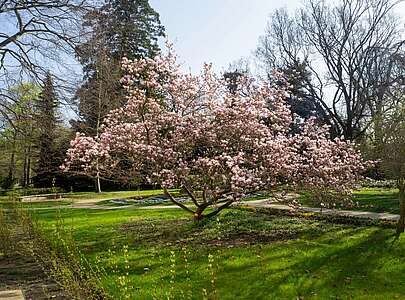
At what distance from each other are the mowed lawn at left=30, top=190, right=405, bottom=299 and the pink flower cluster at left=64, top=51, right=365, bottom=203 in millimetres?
970

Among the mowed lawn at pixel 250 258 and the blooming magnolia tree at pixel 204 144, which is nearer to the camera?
the mowed lawn at pixel 250 258

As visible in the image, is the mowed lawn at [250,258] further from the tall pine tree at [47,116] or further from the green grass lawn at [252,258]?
the tall pine tree at [47,116]

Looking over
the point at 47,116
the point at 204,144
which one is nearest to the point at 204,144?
the point at 204,144

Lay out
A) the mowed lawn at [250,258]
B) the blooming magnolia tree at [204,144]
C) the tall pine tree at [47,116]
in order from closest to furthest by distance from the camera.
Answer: the mowed lawn at [250,258]
the blooming magnolia tree at [204,144]
the tall pine tree at [47,116]

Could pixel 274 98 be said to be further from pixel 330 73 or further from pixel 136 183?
pixel 330 73

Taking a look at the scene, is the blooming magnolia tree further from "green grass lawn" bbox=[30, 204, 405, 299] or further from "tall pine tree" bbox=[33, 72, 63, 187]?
"tall pine tree" bbox=[33, 72, 63, 187]

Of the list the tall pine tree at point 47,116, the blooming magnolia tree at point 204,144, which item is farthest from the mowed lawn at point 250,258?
the tall pine tree at point 47,116

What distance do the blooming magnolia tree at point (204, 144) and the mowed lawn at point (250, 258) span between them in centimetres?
95

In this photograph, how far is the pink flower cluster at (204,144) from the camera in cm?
860

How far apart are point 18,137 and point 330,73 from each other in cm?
2365

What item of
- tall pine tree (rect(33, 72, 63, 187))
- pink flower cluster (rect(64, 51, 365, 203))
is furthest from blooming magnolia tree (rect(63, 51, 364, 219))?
tall pine tree (rect(33, 72, 63, 187))

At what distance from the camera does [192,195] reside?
9.42 m

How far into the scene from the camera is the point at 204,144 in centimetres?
921

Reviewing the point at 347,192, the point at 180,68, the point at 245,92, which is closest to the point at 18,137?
the point at 180,68
